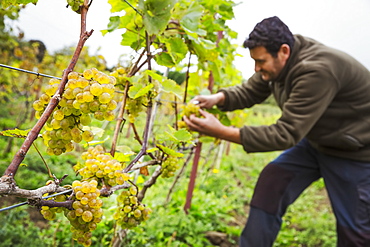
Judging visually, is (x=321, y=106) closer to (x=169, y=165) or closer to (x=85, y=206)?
(x=169, y=165)

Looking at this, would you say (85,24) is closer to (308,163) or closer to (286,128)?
(286,128)

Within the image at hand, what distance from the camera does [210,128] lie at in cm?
192

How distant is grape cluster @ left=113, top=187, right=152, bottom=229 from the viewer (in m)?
1.08

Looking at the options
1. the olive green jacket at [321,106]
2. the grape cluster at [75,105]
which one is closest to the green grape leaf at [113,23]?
the grape cluster at [75,105]

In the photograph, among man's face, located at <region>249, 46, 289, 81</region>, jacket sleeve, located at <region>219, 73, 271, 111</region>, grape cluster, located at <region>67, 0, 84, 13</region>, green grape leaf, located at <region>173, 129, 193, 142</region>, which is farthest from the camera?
jacket sleeve, located at <region>219, 73, 271, 111</region>

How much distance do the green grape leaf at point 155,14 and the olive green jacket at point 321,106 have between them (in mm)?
1154

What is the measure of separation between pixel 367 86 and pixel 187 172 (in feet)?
9.78

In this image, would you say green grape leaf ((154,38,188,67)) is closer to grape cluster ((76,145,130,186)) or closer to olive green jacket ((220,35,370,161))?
grape cluster ((76,145,130,186))

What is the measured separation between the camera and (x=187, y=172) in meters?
4.44

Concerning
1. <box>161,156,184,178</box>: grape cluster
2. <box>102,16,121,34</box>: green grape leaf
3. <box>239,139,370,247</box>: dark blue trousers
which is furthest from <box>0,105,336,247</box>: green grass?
<box>102,16,121,34</box>: green grape leaf

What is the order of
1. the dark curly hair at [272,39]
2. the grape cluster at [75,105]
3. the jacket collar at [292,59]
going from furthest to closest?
the jacket collar at [292,59]
the dark curly hair at [272,39]
the grape cluster at [75,105]

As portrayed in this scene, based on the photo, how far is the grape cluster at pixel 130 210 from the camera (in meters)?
1.08

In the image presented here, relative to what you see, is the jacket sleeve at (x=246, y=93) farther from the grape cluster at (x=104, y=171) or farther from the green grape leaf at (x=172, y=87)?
the grape cluster at (x=104, y=171)

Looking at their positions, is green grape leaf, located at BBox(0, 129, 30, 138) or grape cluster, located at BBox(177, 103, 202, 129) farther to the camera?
grape cluster, located at BBox(177, 103, 202, 129)
